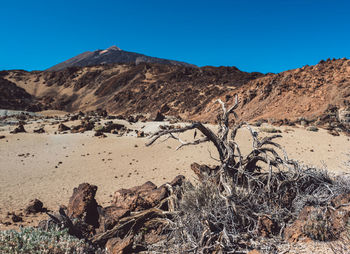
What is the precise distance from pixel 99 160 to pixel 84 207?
564 centimetres

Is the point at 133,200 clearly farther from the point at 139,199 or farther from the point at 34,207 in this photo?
the point at 34,207

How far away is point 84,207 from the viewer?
4.09m

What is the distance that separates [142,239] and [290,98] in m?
17.6

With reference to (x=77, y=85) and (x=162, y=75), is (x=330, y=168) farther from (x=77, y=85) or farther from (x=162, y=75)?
(x=77, y=85)

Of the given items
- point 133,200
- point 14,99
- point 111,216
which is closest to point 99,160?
point 133,200

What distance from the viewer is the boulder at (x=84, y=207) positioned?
402cm

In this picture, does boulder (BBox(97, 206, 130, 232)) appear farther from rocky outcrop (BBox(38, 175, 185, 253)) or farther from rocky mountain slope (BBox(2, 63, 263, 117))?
rocky mountain slope (BBox(2, 63, 263, 117))

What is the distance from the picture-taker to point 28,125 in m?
17.5

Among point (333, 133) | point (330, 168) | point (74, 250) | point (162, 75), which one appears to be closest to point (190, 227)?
point (74, 250)

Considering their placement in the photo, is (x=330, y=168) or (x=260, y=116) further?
(x=260, y=116)

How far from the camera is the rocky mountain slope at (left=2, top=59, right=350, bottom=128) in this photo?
53.7 feet

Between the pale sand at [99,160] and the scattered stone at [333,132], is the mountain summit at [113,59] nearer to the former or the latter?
the pale sand at [99,160]

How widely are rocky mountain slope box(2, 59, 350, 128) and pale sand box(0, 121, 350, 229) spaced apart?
5230 millimetres

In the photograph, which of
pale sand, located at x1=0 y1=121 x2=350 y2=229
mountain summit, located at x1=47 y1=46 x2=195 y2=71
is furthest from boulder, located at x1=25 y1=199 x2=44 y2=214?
mountain summit, located at x1=47 y1=46 x2=195 y2=71
